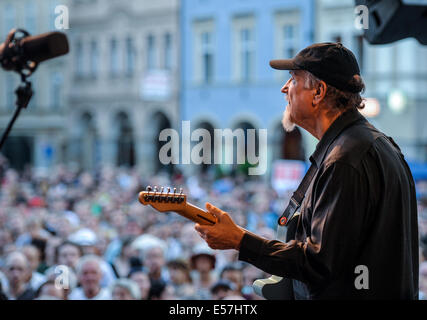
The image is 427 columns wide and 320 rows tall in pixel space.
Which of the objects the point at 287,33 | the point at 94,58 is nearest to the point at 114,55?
the point at 94,58

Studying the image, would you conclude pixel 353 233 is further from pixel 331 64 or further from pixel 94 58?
pixel 94 58

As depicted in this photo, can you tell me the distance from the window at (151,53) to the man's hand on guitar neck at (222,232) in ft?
71.4

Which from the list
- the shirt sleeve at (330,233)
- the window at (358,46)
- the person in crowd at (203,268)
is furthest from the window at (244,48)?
the shirt sleeve at (330,233)

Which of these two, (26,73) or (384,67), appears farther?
(384,67)

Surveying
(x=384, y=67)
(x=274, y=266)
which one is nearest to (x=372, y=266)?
(x=274, y=266)

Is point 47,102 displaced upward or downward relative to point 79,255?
upward

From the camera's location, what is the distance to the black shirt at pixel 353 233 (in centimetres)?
174

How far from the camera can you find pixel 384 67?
59.7ft

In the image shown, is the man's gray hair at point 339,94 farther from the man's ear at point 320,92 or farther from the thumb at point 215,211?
the thumb at point 215,211

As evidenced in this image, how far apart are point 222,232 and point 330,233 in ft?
1.11

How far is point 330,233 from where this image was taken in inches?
68.2

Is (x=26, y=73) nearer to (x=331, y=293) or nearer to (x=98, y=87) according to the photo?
(x=331, y=293)

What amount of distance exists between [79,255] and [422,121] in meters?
14.3

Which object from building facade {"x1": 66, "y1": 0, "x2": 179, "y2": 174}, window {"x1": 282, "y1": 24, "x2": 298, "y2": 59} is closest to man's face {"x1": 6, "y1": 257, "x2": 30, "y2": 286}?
window {"x1": 282, "y1": 24, "x2": 298, "y2": 59}
